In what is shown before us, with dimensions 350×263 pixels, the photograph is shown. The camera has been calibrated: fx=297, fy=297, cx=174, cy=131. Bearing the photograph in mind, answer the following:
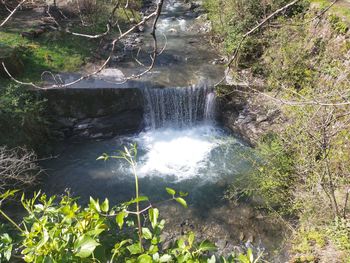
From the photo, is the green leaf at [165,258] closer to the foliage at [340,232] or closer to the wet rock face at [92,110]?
the foliage at [340,232]

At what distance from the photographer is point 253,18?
30.3 feet

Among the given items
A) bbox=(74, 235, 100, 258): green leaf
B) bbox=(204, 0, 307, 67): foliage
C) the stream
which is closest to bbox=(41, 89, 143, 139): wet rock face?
the stream

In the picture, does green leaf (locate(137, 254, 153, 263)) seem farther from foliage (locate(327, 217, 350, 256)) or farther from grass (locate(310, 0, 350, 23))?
grass (locate(310, 0, 350, 23))

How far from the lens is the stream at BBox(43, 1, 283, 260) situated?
584 cm

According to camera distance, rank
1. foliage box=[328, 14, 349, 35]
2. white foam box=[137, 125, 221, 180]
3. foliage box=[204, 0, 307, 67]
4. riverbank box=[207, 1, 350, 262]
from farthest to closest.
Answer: foliage box=[204, 0, 307, 67], foliage box=[328, 14, 349, 35], white foam box=[137, 125, 221, 180], riverbank box=[207, 1, 350, 262]

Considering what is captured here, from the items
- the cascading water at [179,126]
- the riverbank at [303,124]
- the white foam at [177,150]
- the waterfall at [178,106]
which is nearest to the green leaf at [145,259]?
the riverbank at [303,124]

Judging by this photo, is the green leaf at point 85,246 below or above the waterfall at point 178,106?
above

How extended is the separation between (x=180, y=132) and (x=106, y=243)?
25.1ft

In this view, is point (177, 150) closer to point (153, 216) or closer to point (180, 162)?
point (180, 162)

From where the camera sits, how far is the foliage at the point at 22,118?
6840 millimetres

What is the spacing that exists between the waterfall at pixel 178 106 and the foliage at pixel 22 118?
2.84 metres

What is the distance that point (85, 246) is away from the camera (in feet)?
3.46

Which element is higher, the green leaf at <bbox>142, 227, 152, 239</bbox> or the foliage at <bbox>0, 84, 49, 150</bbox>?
the green leaf at <bbox>142, 227, 152, 239</bbox>

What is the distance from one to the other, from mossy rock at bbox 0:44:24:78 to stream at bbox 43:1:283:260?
4.41 ft
